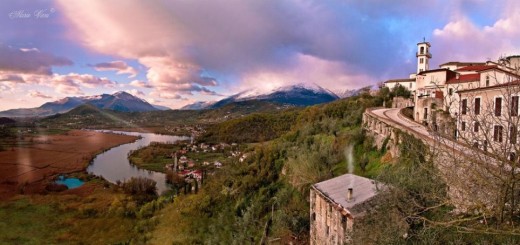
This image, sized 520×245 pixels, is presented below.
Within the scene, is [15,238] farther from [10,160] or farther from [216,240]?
[10,160]

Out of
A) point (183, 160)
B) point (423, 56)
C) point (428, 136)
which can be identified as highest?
point (423, 56)

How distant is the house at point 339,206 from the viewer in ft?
39.1

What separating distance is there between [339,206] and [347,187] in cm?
214

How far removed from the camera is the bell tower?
40312mm

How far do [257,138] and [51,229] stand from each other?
69.0 metres

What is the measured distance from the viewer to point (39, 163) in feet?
249

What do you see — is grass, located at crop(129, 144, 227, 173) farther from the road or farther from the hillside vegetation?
the road

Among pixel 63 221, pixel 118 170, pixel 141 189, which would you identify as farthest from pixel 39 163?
pixel 63 221

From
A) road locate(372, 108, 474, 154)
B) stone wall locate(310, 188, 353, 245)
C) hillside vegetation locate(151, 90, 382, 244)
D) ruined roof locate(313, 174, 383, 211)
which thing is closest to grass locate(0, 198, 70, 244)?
hillside vegetation locate(151, 90, 382, 244)

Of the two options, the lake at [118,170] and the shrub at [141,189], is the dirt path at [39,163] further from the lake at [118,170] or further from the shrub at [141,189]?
the shrub at [141,189]

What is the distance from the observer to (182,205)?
3784 cm

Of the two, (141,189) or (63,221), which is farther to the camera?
(141,189)

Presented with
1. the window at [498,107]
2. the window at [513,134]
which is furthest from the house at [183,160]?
the window at [513,134]

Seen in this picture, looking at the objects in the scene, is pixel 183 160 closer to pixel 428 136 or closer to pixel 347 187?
pixel 347 187
